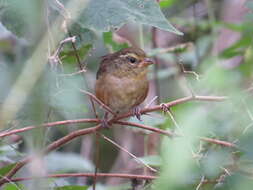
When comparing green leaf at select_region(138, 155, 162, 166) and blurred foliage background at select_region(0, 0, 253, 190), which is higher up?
blurred foliage background at select_region(0, 0, 253, 190)

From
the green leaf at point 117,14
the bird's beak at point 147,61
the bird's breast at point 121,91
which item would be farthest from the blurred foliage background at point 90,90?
the bird's breast at point 121,91

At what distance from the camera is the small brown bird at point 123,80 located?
3.83m

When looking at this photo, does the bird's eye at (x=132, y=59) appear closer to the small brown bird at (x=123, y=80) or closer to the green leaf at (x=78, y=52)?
the small brown bird at (x=123, y=80)

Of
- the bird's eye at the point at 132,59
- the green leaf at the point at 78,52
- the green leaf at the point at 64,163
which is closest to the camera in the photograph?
the green leaf at the point at 78,52

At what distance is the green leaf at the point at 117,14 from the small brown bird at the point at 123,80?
173 cm

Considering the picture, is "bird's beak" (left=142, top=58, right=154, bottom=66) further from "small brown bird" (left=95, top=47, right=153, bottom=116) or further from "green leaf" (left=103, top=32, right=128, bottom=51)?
"green leaf" (left=103, top=32, right=128, bottom=51)

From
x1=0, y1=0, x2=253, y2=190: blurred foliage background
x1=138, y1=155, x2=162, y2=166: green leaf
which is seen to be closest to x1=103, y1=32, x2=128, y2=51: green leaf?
x1=0, y1=0, x2=253, y2=190: blurred foliage background

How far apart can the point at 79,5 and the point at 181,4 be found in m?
4.30

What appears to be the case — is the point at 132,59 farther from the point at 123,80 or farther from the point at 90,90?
the point at 90,90

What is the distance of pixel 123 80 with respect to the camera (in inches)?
157

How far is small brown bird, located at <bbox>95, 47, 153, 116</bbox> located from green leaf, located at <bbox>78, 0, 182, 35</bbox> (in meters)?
1.73

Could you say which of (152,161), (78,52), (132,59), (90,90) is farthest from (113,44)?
(152,161)

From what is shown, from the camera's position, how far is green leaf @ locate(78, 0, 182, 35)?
201 cm

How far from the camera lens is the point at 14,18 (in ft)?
7.58
